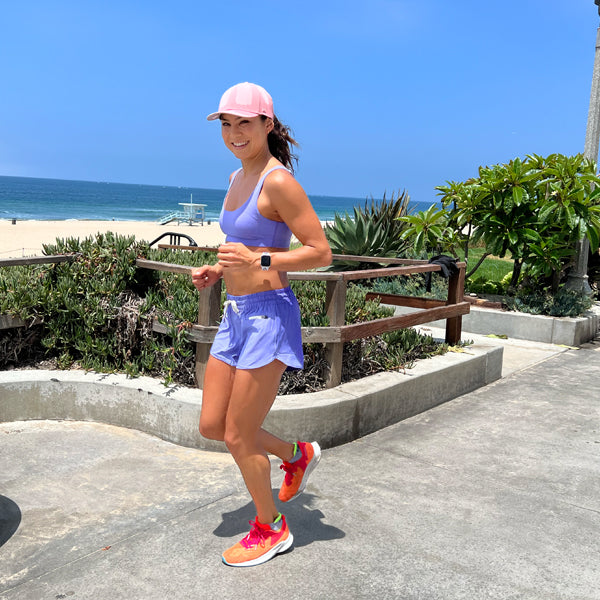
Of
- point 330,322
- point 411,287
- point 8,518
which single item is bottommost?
point 8,518

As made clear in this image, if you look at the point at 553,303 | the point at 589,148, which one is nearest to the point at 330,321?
the point at 553,303

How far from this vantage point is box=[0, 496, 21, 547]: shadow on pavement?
3.34 meters

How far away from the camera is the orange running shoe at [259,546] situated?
308 cm

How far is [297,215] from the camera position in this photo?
117 inches

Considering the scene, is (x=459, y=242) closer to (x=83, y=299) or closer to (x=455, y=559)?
(x=83, y=299)

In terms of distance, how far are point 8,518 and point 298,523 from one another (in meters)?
1.48

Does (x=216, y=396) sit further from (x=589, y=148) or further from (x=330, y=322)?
(x=589, y=148)

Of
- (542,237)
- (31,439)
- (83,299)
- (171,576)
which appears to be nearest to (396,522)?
(171,576)

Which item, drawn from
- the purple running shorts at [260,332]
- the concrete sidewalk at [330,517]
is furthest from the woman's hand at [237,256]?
the concrete sidewalk at [330,517]

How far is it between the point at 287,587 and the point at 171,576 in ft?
1.67

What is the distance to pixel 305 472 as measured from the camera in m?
3.39

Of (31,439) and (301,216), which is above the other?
(301,216)

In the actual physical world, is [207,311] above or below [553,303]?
above

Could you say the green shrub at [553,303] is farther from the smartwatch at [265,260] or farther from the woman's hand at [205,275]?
the smartwatch at [265,260]
